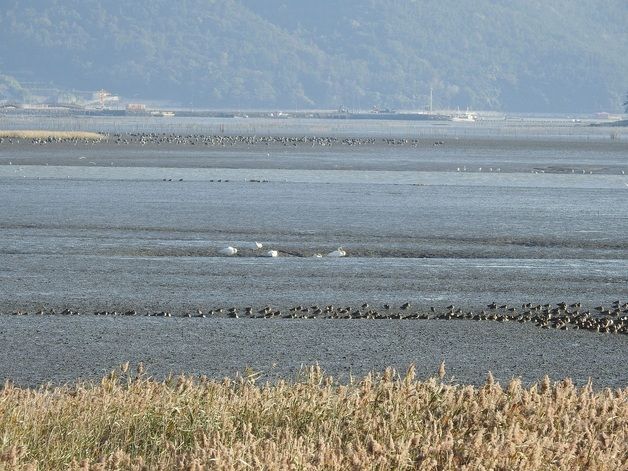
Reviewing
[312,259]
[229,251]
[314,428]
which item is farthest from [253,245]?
[314,428]

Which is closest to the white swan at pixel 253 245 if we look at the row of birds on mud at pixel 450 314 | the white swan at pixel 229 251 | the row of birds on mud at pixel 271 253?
the row of birds on mud at pixel 271 253

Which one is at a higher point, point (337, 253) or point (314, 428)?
point (314, 428)

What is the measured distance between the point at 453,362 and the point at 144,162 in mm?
42008

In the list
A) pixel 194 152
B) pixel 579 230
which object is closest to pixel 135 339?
pixel 579 230

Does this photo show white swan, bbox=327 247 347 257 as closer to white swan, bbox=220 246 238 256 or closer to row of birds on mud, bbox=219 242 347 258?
row of birds on mud, bbox=219 242 347 258

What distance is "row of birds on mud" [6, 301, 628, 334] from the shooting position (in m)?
16.3

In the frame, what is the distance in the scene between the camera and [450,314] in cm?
1670

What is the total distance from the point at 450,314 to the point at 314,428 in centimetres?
786

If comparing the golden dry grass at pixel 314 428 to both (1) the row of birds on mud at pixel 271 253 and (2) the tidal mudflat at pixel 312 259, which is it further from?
(1) the row of birds on mud at pixel 271 253

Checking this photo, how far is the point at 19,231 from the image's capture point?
25406 mm

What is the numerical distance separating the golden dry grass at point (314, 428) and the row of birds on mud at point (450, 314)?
6.22m

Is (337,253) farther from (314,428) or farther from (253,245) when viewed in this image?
(314,428)

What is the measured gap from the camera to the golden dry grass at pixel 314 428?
7.73 m

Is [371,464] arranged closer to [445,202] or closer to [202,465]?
[202,465]
